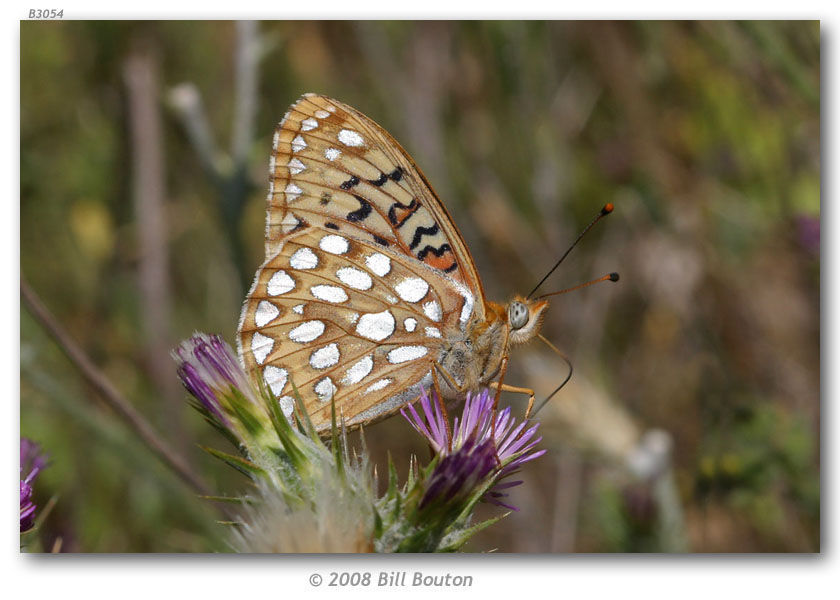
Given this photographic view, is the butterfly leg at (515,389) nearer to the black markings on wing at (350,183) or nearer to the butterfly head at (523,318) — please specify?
the butterfly head at (523,318)

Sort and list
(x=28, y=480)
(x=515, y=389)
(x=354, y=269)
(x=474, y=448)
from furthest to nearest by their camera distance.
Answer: (x=354, y=269), (x=515, y=389), (x=28, y=480), (x=474, y=448)

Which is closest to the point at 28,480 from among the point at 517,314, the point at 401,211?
the point at 401,211

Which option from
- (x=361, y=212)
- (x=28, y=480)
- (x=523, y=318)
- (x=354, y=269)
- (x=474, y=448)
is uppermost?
(x=361, y=212)

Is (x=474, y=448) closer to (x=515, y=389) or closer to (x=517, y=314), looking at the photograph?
(x=515, y=389)

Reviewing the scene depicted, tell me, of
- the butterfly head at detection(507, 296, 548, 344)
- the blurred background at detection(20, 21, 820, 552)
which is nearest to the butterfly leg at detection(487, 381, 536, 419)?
the butterfly head at detection(507, 296, 548, 344)

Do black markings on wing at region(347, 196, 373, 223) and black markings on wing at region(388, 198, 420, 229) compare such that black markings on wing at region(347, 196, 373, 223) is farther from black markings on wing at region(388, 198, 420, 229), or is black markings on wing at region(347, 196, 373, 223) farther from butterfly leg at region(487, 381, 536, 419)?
butterfly leg at region(487, 381, 536, 419)

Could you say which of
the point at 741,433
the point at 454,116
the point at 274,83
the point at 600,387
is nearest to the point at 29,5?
the point at 274,83

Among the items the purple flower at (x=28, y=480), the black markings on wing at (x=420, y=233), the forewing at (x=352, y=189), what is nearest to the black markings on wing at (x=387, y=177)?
the forewing at (x=352, y=189)
